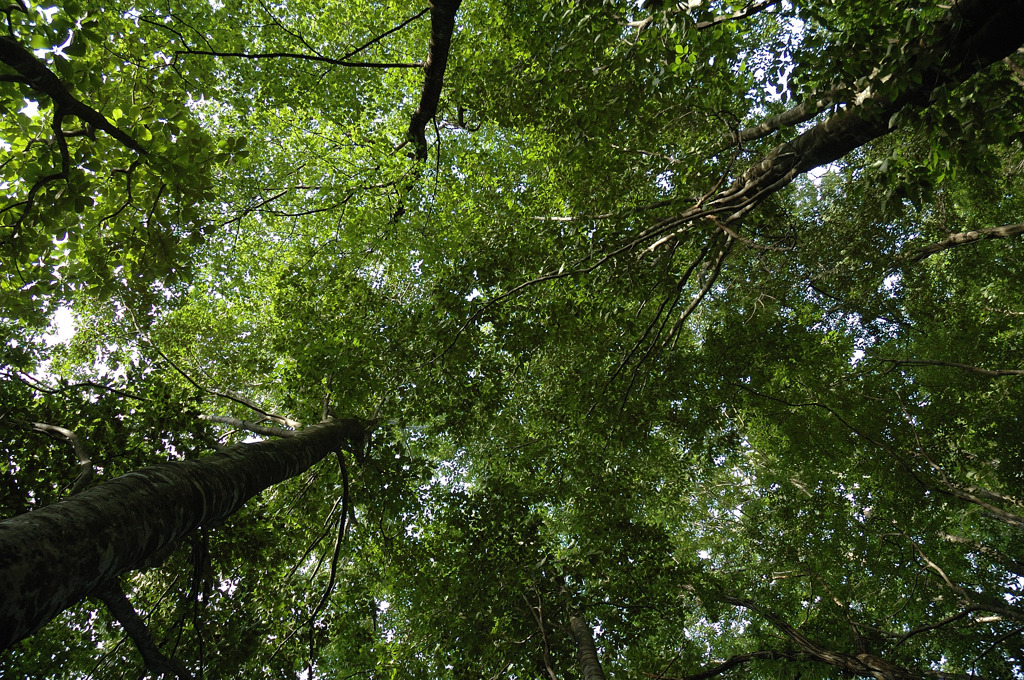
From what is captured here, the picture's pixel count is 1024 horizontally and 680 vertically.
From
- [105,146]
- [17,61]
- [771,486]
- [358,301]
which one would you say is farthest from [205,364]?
[771,486]

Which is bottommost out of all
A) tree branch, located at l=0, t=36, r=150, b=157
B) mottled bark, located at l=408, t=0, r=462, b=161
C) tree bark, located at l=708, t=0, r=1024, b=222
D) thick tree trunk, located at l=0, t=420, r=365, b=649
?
thick tree trunk, located at l=0, t=420, r=365, b=649

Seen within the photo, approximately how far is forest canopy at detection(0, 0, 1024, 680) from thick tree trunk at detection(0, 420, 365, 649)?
0.02m

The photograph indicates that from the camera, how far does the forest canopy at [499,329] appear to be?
371cm

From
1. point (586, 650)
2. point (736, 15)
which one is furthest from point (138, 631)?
point (736, 15)

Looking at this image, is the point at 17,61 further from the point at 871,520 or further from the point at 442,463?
the point at 871,520

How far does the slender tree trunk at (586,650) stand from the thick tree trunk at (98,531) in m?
5.16

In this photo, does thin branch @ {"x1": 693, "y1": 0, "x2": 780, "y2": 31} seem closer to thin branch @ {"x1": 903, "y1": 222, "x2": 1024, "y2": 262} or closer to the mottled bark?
the mottled bark

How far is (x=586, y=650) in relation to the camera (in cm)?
762

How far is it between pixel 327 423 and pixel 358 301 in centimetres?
214

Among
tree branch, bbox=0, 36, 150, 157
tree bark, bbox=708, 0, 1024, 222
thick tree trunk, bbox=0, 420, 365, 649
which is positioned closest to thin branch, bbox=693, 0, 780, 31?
tree bark, bbox=708, 0, 1024, 222

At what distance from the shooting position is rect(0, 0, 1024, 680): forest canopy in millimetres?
3715

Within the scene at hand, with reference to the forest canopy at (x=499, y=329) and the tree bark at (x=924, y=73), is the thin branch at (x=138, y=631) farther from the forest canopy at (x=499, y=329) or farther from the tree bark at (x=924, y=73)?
the tree bark at (x=924, y=73)

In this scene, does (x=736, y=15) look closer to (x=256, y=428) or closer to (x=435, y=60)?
(x=435, y=60)

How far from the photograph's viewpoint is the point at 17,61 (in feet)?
8.41
